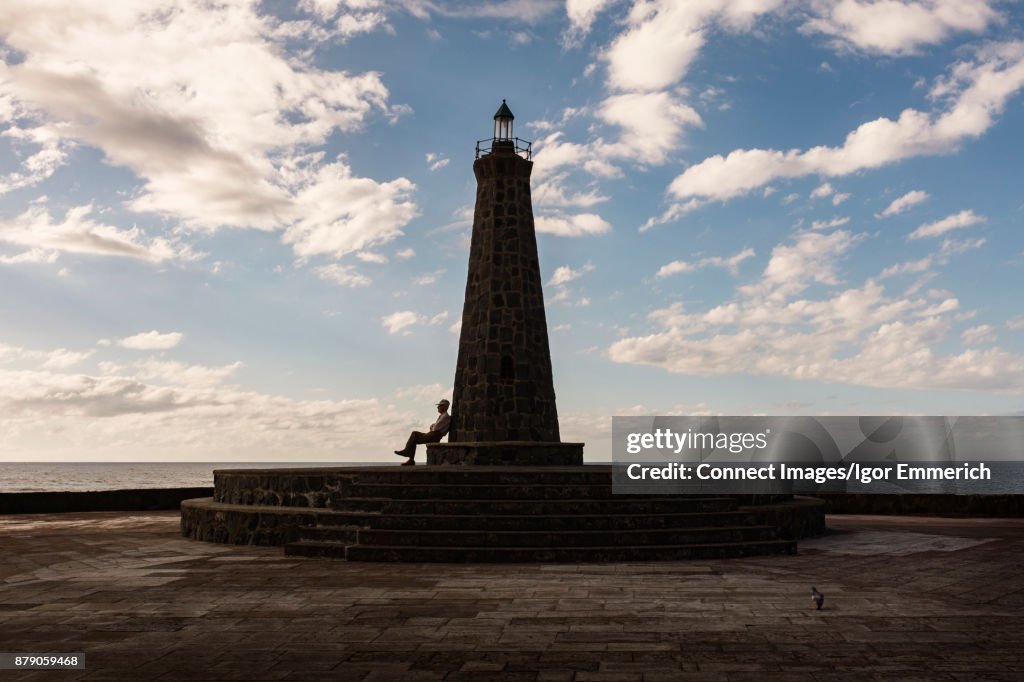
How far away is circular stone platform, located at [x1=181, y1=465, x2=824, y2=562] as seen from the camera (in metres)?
13.1

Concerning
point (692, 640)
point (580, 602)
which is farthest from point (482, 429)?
point (692, 640)

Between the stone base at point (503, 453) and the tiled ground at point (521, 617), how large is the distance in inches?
243

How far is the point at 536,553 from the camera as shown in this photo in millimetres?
12742

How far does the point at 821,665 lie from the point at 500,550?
21.6 ft

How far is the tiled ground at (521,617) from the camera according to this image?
678 centimetres

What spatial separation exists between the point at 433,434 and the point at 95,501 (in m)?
11.1

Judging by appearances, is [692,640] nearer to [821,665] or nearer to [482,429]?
[821,665]

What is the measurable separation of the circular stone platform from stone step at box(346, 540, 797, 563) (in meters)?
0.01

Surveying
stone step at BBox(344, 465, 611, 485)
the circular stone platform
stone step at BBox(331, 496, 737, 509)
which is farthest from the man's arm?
stone step at BBox(331, 496, 737, 509)

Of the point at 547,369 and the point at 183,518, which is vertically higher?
the point at 547,369

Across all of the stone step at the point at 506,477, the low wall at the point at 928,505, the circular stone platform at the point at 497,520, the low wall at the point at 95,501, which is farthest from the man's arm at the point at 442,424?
the low wall at the point at 928,505

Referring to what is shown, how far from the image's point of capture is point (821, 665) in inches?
265

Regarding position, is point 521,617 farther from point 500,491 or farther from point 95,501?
point 95,501

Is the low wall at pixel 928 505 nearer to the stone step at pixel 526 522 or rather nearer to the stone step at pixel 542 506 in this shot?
the stone step at pixel 542 506
